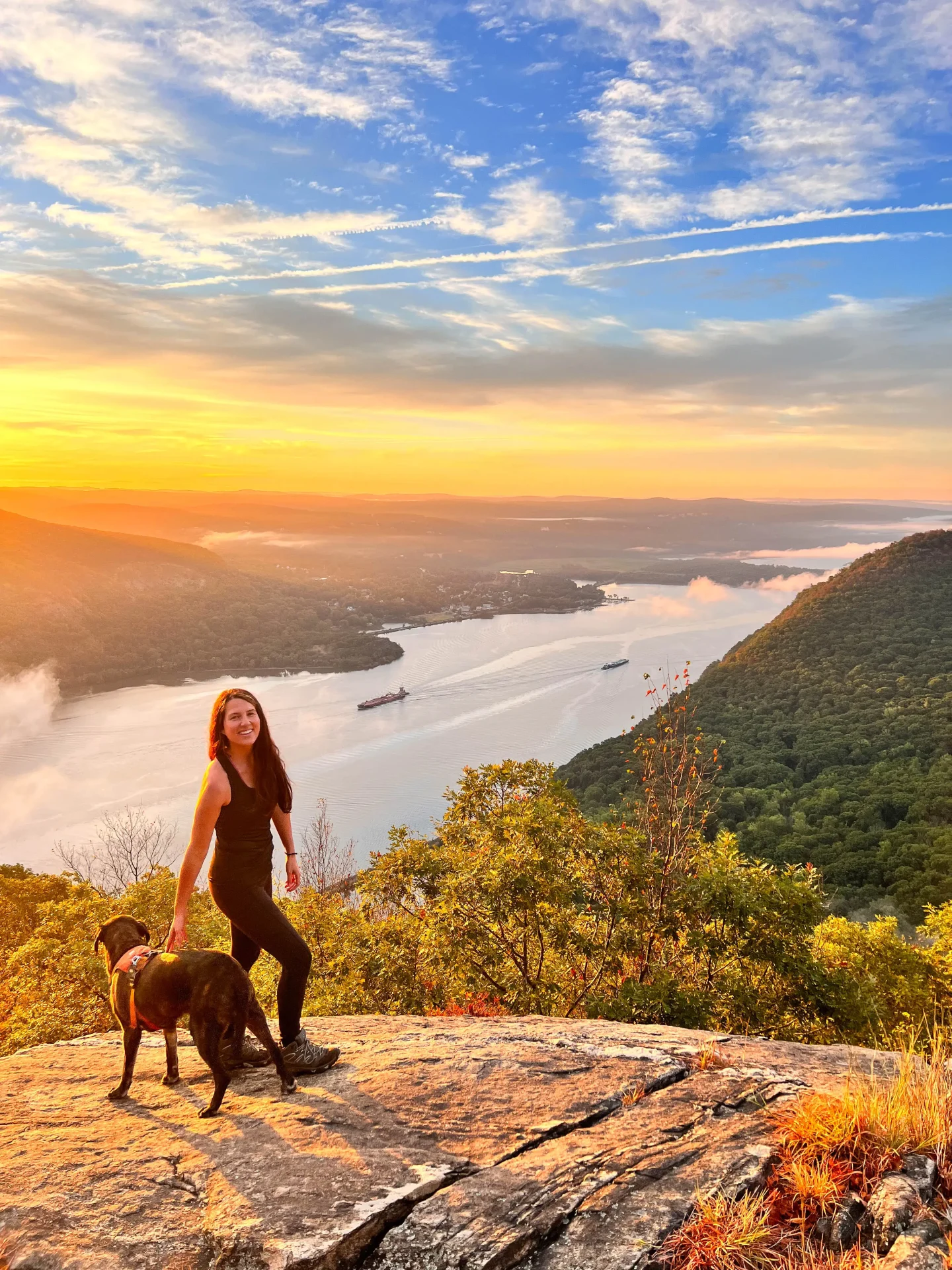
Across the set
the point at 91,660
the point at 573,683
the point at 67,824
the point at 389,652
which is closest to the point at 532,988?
the point at 67,824

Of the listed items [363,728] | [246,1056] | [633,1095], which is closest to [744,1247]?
[633,1095]

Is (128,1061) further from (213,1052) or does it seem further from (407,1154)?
(407,1154)

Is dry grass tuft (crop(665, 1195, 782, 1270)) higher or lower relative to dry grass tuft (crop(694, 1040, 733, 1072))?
higher

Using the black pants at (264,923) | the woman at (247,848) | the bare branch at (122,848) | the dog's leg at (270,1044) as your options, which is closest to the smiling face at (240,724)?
the woman at (247,848)

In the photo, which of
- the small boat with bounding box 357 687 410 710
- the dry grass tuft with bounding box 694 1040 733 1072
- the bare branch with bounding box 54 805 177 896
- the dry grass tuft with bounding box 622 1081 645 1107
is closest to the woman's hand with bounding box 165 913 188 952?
the dry grass tuft with bounding box 622 1081 645 1107

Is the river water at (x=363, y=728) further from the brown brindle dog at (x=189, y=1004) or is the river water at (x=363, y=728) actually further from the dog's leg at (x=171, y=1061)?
the brown brindle dog at (x=189, y=1004)

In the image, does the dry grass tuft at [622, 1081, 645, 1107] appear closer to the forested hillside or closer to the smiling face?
the smiling face
